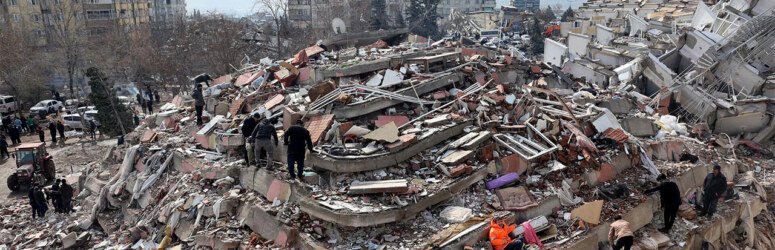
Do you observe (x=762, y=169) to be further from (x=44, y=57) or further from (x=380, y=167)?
(x=44, y=57)

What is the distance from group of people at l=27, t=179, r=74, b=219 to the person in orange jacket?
862cm

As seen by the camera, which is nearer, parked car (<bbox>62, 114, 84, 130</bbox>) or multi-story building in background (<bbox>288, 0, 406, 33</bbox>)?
parked car (<bbox>62, 114, 84, 130</bbox>)

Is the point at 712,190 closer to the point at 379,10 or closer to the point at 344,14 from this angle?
the point at 344,14

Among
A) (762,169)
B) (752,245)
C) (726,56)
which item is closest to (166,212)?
(752,245)

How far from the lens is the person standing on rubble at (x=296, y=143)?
738 centimetres

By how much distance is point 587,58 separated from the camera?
18.6m

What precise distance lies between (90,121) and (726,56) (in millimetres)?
19561

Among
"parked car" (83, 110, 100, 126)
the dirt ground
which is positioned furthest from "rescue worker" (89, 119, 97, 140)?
"parked car" (83, 110, 100, 126)

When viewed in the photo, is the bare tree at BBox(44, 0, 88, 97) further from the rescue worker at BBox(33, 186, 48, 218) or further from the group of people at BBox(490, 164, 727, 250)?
the group of people at BBox(490, 164, 727, 250)

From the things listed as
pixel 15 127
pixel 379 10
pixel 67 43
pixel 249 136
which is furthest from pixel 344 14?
pixel 249 136

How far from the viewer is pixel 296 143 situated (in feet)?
24.3

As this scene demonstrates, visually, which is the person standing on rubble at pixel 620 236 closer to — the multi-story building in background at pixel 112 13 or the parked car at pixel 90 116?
the parked car at pixel 90 116

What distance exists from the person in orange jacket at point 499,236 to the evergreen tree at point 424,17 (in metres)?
32.3

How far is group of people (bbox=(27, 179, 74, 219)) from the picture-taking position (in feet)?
35.3
